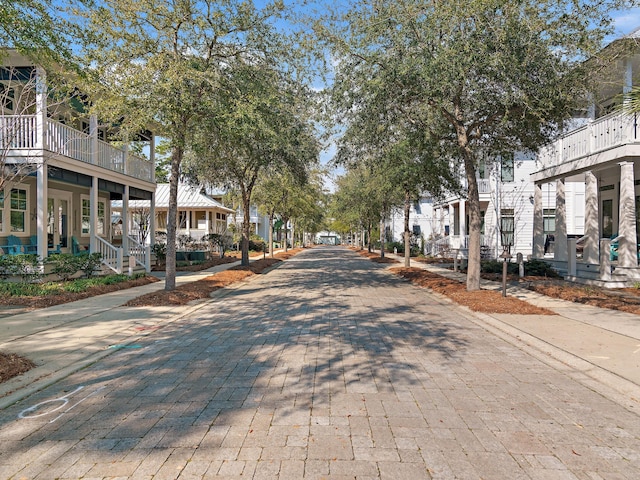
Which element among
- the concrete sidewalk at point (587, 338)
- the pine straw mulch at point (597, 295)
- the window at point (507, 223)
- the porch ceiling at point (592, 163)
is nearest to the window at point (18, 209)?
the concrete sidewalk at point (587, 338)

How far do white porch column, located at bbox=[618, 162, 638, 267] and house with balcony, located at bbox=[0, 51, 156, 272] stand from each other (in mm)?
16282

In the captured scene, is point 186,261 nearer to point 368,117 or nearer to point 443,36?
point 368,117

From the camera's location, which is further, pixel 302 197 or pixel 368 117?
pixel 302 197

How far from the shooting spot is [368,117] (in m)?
13.2

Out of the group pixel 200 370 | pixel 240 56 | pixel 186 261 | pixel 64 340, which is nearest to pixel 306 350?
pixel 200 370

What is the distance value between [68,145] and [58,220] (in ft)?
16.0

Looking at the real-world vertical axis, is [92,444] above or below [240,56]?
below

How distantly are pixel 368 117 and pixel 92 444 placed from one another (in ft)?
36.5

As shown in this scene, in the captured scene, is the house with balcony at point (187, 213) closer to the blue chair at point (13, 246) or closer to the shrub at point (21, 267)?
the blue chair at point (13, 246)

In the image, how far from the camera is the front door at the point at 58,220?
1900 cm

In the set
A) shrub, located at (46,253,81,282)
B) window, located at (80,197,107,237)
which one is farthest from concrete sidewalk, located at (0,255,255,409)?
window, located at (80,197,107,237)

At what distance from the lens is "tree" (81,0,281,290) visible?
11.3 m

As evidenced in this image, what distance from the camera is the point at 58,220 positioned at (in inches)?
774

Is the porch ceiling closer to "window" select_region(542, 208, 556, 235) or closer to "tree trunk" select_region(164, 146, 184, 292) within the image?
"window" select_region(542, 208, 556, 235)
